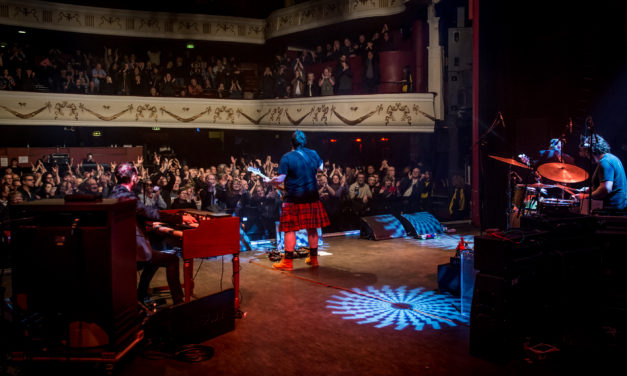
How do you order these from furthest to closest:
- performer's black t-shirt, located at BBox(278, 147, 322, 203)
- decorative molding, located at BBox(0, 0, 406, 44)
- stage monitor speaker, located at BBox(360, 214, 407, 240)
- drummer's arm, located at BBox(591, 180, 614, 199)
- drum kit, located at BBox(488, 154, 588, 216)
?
1. decorative molding, located at BBox(0, 0, 406, 44)
2. stage monitor speaker, located at BBox(360, 214, 407, 240)
3. drum kit, located at BBox(488, 154, 588, 216)
4. performer's black t-shirt, located at BBox(278, 147, 322, 203)
5. drummer's arm, located at BBox(591, 180, 614, 199)

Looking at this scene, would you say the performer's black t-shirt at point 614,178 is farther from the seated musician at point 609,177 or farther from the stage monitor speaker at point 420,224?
the stage monitor speaker at point 420,224

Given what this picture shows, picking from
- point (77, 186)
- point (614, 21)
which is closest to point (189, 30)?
point (77, 186)

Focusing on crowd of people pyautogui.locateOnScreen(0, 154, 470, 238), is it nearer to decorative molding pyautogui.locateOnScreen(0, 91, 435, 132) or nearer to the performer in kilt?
the performer in kilt

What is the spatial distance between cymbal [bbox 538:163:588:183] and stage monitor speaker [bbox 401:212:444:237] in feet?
8.00

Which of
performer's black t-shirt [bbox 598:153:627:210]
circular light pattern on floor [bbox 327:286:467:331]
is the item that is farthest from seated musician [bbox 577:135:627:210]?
circular light pattern on floor [bbox 327:286:467:331]

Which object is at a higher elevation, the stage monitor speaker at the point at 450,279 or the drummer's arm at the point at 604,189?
the drummer's arm at the point at 604,189

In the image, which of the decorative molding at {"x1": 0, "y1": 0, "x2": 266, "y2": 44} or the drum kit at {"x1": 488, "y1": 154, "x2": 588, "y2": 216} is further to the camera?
the decorative molding at {"x1": 0, "y1": 0, "x2": 266, "y2": 44}

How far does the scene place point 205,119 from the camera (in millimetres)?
15844

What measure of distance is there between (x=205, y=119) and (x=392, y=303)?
493 inches

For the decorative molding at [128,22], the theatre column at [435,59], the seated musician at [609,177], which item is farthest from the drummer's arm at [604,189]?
the decorative molding at [128,22]

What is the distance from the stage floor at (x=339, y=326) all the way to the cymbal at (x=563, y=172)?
175 cm

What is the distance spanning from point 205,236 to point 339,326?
1.38 meters

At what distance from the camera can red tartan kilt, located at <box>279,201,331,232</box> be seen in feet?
18.6

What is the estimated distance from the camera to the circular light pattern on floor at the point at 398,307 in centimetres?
411
